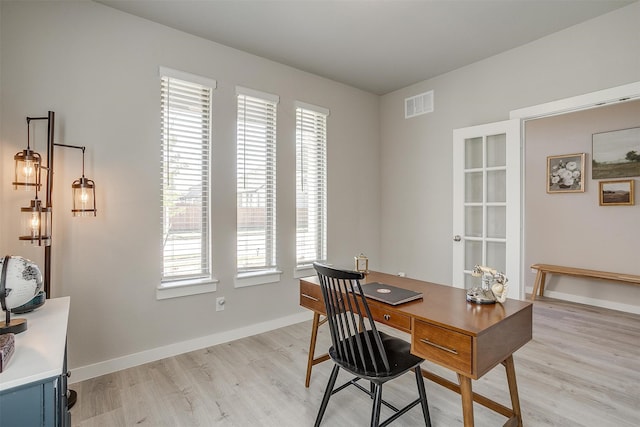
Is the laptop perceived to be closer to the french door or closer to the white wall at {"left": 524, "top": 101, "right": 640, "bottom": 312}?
the french door

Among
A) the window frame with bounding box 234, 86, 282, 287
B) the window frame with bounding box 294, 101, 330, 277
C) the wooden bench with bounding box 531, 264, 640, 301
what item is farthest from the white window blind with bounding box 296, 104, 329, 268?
the wooden bench with bounding box 531, 264, 640, 301

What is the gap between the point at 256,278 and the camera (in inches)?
129

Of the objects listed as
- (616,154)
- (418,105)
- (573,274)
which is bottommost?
(573,274)

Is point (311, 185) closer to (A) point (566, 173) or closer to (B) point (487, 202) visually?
(B) point (487, 202)

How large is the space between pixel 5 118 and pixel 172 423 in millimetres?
2248

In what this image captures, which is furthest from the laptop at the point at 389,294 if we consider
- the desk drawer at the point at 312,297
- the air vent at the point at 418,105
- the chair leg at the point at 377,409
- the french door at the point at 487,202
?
the air vent at the point at 418,105

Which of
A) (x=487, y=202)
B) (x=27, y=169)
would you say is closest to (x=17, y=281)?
(x=27, y=169)

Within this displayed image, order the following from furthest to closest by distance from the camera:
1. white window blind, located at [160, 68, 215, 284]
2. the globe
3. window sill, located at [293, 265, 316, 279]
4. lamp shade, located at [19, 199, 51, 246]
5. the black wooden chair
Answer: window sill, located at [293, 265, 316, 279] → white window blind, located at [160, 68, 215, 284] → lamp shade, located at [19, 199, 51, 246] → the black wooden chair → the globe

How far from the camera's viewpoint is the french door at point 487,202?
3104 mm

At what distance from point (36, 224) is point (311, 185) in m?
2.46

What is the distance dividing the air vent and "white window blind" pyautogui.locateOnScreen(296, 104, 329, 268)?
1089 mm

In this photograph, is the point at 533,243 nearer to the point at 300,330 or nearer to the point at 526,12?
the point at 526,12

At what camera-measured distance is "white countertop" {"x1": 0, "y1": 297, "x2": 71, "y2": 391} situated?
0.97 meters

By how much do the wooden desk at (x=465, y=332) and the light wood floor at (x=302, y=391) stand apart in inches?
19.9
